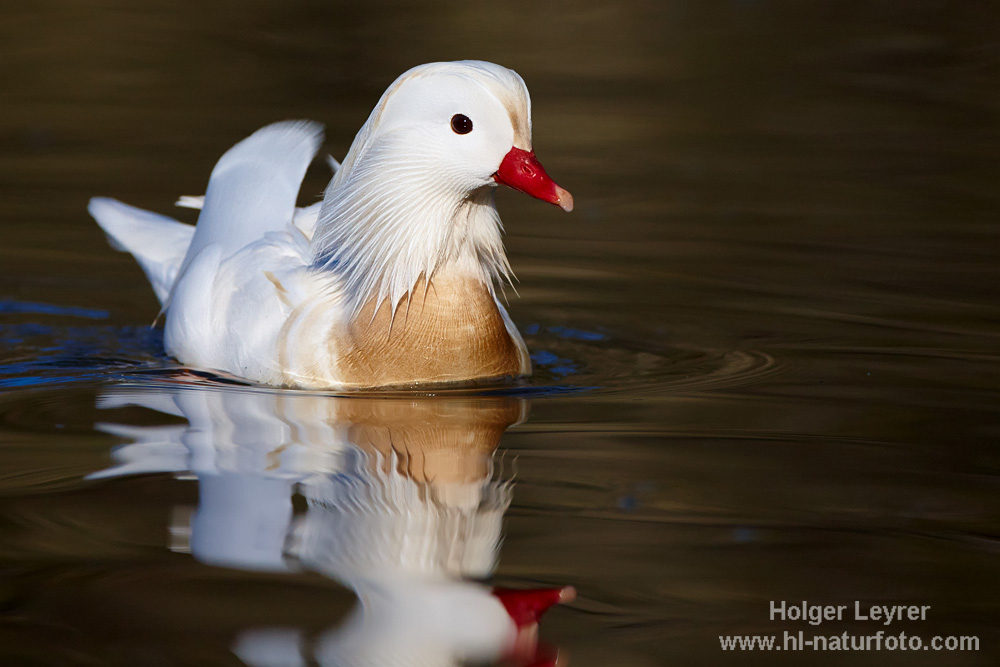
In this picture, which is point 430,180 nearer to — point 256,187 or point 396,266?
point 396,266

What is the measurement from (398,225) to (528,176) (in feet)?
2.07

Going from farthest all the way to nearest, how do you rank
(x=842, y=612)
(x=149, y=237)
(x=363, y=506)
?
(x=149, y=237)
(x=363, y=506)
(x=842, y=612)

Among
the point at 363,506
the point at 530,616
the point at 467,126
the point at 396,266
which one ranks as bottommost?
the point at 530,616

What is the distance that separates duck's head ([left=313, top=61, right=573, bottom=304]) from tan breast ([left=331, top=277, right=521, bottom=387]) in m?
0.08

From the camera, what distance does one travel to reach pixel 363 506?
14.5 feet

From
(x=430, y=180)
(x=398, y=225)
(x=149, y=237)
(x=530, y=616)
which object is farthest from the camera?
(x=149, y=237)

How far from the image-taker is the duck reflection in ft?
11.9

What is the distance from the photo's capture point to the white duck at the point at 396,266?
5.40m

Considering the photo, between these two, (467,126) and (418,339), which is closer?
(467,126)

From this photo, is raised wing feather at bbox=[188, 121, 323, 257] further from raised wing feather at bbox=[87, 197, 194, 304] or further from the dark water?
the dark water

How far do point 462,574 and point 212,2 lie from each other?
12899 mm

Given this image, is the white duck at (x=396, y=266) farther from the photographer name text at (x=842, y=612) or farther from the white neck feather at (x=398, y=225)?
the photographer name text at (x=842, y=612)

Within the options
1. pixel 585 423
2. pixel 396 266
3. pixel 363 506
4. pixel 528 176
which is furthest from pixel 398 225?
pixel 363 506

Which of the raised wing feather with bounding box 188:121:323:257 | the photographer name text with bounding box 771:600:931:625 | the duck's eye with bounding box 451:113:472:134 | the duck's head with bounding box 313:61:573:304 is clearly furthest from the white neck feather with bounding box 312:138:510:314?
the photographer name text with bounding box 771:600:931:625
